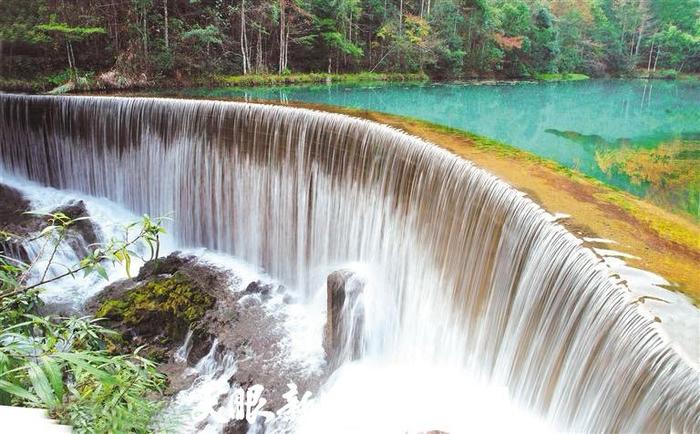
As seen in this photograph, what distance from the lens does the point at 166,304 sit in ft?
14.7

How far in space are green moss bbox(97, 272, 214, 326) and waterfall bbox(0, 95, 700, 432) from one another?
40.9 inches

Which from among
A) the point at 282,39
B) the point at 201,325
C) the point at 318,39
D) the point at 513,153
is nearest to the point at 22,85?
the point at 282,39

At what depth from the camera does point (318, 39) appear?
33.7 ft

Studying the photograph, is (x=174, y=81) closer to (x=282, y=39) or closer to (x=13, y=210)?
(x=282, y=39)

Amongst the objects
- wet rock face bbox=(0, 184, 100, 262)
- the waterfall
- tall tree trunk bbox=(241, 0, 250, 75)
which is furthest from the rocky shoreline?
tall tree trunk bbox=(241, 0, 250, 75)

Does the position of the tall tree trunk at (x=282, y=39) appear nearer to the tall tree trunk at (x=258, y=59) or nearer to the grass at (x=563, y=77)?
the tall tree trunk at (x=258, y=59)

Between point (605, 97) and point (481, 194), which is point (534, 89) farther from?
point (481, 194)

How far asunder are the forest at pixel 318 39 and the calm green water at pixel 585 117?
0.40 m

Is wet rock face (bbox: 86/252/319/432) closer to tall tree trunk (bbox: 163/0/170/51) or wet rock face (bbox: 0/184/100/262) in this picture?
wet rock face (bbox: 0/184/100/262)

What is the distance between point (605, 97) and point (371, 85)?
4.58m

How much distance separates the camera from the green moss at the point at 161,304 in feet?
14.5

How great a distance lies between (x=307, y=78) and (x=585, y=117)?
5315 millimetres

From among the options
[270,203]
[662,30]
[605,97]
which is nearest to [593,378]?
[270,203]

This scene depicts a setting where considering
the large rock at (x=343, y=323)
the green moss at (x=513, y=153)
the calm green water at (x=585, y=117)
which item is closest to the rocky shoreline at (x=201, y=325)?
the large rock at (x=343, y=323)
